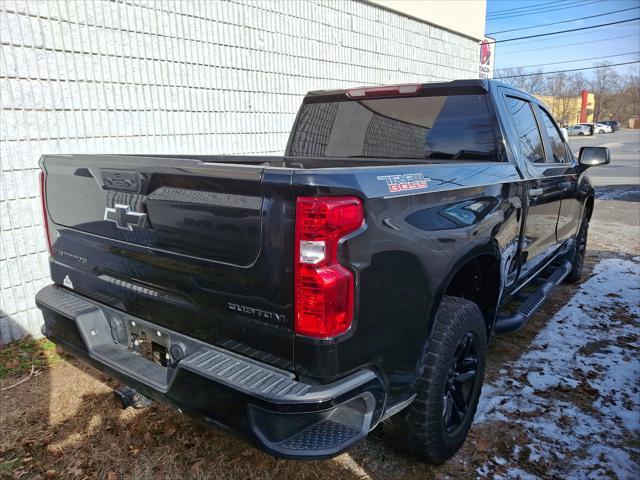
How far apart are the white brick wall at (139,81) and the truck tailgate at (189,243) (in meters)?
1.87

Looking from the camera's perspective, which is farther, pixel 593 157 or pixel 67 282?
pixel 593 157

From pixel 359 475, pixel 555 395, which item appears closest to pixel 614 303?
pixel 555 395

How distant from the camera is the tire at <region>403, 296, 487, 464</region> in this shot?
7.37 ft

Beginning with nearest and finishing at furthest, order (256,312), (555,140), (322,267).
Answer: (322,267) < (256,312) < (555,140)

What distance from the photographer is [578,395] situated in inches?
128

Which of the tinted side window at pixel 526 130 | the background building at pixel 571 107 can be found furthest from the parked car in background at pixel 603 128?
the tinted side window at pixel 526 130

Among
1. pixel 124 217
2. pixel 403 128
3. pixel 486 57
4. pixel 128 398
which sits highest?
pixel 486 57

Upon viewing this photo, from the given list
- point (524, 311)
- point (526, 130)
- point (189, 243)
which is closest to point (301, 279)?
point (189, 243)

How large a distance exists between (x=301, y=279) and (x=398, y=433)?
3.85 feet

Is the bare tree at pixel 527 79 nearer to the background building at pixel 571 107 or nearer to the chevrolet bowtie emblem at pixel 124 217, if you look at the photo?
the background building at pixel 571 107

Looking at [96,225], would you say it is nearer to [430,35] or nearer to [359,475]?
[359,475]

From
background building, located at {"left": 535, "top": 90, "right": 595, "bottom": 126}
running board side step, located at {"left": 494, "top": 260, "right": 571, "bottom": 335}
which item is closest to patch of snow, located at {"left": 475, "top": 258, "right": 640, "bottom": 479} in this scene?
running board side step, located at {"left": 494, "top": 260, "right": 571, "bottom": 335}

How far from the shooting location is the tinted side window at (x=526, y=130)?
11.2ft

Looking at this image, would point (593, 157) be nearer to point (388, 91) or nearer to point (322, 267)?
point (388, 91)
